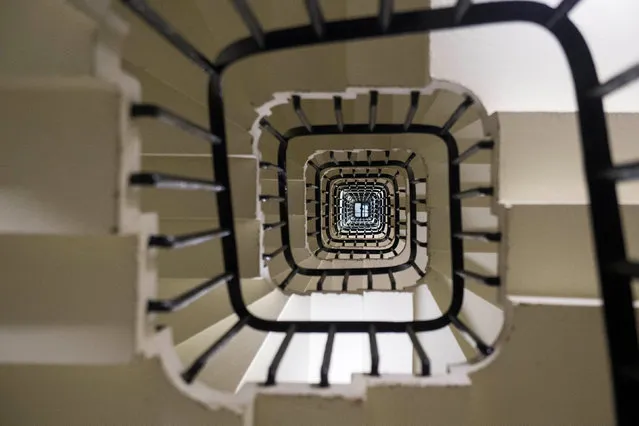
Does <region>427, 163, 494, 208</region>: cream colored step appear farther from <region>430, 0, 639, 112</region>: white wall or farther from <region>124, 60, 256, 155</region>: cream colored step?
<region>124, 60, 256, 155</region>: cream colored step

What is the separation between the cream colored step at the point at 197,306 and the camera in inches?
101

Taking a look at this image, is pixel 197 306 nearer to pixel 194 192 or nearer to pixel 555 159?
pixel 194 192

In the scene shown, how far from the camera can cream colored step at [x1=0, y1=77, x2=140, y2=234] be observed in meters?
1.33

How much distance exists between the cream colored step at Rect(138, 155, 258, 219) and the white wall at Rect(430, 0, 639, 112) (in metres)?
1.19

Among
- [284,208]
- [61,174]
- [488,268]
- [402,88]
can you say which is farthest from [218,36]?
[488,268]

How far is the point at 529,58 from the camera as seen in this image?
8.04 ft

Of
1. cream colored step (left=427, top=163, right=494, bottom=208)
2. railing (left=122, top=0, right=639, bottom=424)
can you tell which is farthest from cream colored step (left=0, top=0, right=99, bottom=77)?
cream colored step (left=427, top=163, right=494, bottom=208)

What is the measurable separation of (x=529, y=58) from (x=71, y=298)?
228 cm

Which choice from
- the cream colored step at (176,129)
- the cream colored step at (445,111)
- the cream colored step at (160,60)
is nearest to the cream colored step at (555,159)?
the cream colored step at (445,111)

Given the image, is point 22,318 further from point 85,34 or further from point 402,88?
point 402,88

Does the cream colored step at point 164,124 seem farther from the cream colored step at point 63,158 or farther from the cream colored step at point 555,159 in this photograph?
the cream colored step at point 555,159

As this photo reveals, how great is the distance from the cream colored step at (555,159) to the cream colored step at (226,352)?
5.08ft

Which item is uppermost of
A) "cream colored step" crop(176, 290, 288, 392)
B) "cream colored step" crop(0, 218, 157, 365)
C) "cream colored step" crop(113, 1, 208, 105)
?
"cream colored step" crop(113, 1, 208, 105)

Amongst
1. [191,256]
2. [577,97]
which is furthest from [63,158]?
[191,256]
